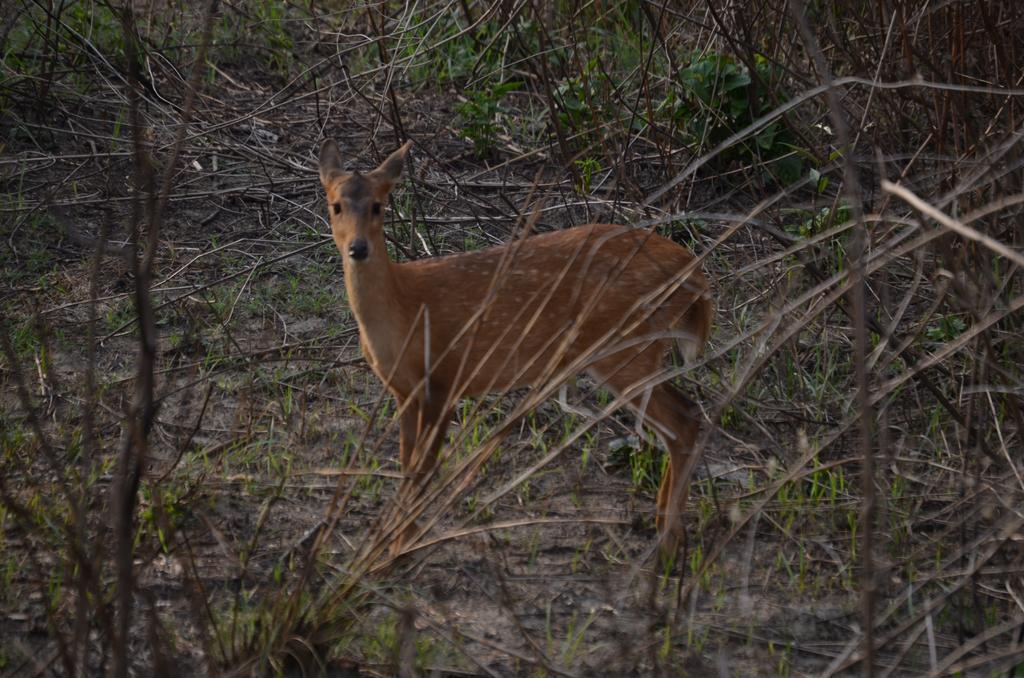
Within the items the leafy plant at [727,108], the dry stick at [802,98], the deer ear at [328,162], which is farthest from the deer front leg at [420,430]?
the leafy plant at [727,108]

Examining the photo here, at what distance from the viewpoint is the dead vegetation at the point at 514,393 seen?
3334 mm

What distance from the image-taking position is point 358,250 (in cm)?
434

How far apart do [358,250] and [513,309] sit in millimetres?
664

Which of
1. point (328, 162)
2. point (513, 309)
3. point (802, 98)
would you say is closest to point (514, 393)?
point (513, 309)

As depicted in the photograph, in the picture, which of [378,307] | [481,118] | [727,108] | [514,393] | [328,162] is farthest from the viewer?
[481,118]

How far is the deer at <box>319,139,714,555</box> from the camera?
4.49 meters

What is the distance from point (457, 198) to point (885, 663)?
11.3 feet

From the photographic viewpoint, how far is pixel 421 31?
312 inches

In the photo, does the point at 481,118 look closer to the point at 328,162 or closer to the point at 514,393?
the point at 514,393

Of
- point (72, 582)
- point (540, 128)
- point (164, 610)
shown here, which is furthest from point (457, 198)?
point (72, 582)

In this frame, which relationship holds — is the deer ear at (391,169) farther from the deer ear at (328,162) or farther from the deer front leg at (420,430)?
the deer front leg at (420,430)

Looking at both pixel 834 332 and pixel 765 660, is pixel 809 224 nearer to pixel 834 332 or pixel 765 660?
pixel 834 332

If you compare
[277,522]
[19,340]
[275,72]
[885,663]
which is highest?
[275,72]

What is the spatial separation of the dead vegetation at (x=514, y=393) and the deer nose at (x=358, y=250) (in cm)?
49
